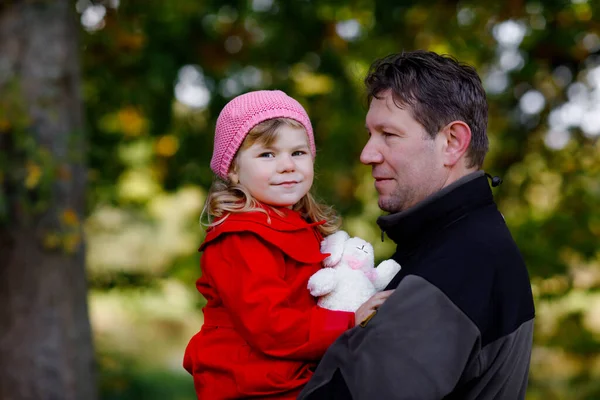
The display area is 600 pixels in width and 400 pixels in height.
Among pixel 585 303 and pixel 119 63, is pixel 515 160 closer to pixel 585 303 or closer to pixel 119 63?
pixel 585 303

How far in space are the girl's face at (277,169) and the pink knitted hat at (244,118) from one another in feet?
0.14

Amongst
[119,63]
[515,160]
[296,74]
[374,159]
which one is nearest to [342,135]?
[296,74]

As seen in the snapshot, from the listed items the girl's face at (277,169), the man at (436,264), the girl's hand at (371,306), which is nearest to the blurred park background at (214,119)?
the girl's face at (277,169)

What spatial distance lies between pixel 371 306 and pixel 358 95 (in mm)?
5823

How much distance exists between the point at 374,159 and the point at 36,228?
3608 mm

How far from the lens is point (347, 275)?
8.20 feet

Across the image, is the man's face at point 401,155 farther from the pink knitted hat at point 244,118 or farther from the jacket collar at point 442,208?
the pink knitted hat at point 244,118

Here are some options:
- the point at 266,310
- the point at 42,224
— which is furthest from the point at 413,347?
the point at 42,224

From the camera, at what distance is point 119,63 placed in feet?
25.8

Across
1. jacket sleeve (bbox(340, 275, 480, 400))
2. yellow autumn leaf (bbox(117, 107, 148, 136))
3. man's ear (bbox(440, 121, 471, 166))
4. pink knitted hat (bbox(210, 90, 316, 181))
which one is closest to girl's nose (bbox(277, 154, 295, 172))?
pink knitted hat (bbox(210, 90, 316, 181))

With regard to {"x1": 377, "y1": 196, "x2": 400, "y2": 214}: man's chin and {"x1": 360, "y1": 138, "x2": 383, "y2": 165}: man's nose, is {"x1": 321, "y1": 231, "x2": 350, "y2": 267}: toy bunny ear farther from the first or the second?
{"x1": 360, "y1": 138, "x2": 383, "y2": 165}: man's nose

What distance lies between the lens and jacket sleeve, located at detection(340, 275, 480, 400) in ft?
6.77

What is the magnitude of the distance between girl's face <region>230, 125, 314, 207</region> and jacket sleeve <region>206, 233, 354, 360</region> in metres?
0.19

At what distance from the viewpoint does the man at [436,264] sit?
2.10 meters
